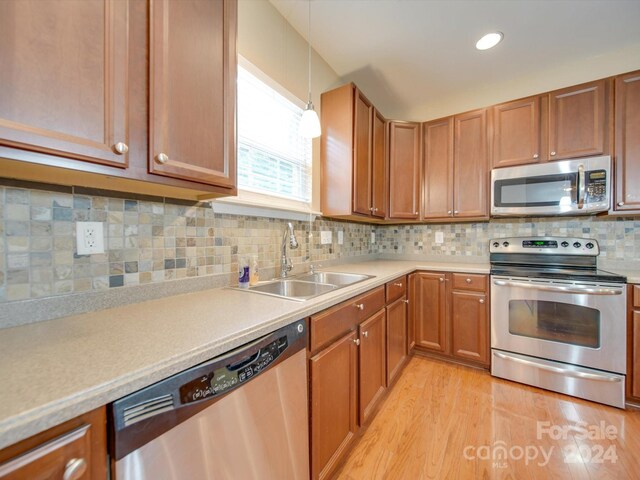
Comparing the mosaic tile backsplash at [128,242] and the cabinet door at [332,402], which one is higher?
the mosaic tile backsplash at [128,242]

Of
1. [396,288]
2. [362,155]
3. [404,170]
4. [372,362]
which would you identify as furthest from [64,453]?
[404,170]

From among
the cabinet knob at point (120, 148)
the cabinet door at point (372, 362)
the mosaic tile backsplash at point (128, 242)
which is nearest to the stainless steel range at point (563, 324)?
the mosaic tile backsplash at point (128, 242)

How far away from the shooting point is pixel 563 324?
197 cm

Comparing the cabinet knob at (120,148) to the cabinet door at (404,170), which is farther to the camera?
the cabinet door at (404,170)

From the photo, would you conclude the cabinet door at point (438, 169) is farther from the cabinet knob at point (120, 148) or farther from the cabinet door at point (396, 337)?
the cabinet knob at point (120, 148)

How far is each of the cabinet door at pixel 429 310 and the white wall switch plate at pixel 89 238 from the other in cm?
229

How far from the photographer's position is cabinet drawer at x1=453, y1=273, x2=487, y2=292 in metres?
2.26

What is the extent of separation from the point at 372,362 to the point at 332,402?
1.61ft

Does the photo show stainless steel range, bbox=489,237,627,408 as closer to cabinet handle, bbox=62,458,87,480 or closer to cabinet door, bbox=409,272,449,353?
cabinet door, bbox=409,272,449,353

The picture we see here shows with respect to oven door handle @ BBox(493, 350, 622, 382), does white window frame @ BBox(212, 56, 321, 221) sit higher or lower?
higher

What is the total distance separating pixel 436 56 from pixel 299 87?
1.21 meters

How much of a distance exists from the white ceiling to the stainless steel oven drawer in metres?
2.42

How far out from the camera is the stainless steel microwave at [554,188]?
200cm

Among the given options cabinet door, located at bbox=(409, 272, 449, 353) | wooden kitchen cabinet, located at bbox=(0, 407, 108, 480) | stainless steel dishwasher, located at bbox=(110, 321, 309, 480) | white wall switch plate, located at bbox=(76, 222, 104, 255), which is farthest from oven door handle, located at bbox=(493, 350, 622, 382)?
white wall switch plate, located at bbox=(76, 222, 104, 255)
